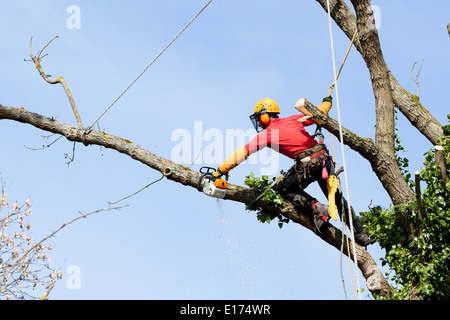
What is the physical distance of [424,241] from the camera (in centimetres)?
770

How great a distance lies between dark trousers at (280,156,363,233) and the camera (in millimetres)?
7705

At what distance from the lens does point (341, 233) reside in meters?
8.06

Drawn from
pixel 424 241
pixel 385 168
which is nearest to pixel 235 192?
pixel 385 168

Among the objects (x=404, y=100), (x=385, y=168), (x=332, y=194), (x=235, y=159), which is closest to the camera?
(x=332, y=194)

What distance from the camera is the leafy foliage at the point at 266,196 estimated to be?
793cm

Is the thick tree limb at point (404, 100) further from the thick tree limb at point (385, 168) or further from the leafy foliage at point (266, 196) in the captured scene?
the leafy foliage at point (266, 196)

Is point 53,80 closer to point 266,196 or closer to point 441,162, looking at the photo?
point 266,196

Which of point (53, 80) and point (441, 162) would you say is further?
point (53, 80)

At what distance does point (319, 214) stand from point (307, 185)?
1.33 feet


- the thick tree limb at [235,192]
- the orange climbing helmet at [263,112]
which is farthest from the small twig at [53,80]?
the orange climbing helmet at [263,112]
